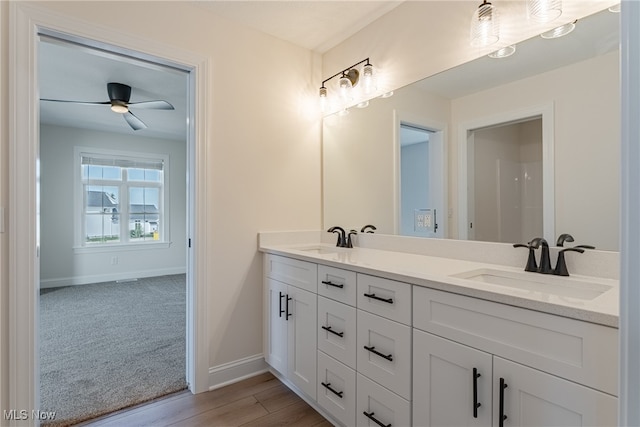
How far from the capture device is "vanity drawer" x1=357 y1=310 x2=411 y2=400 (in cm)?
133

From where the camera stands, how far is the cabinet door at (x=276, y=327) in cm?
210

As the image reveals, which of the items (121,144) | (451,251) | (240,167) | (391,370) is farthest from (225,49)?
(121,144)

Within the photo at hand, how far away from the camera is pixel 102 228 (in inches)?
208

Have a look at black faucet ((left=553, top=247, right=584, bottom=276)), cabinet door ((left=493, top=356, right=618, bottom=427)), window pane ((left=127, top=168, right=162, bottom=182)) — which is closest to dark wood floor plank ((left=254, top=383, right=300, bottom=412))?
cabinet door ((left=493, top=356, right=618, bottom=427))

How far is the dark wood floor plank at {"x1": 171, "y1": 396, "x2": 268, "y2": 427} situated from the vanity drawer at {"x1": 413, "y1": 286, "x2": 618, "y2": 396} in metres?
1.20

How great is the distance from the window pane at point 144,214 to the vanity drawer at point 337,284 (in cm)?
494

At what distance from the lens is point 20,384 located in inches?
61.8

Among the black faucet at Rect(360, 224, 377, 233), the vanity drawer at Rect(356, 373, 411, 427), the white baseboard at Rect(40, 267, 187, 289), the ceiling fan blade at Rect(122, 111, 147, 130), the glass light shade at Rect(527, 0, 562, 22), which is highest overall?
the ceiling fan blade at Rect(122, 111, 147, 130)

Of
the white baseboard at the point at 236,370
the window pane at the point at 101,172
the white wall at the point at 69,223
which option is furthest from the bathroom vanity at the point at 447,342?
the window pane at the point at 101,172

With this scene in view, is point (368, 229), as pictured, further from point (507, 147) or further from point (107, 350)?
point (107, 350)

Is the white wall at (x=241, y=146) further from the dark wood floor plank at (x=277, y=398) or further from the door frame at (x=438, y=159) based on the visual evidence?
the door frame at (x=438, y=159)

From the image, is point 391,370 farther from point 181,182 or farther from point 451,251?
point 181,182

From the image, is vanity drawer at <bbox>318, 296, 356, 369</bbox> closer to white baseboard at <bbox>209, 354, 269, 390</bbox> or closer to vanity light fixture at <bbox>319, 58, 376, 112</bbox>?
white baseboard at <bbox>209, 354, 269, 390</bbox>

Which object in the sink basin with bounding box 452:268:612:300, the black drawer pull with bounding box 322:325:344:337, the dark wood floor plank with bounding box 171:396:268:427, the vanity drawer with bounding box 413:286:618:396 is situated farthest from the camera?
the dark wood floor plank with bounding box 171:396:268:427
